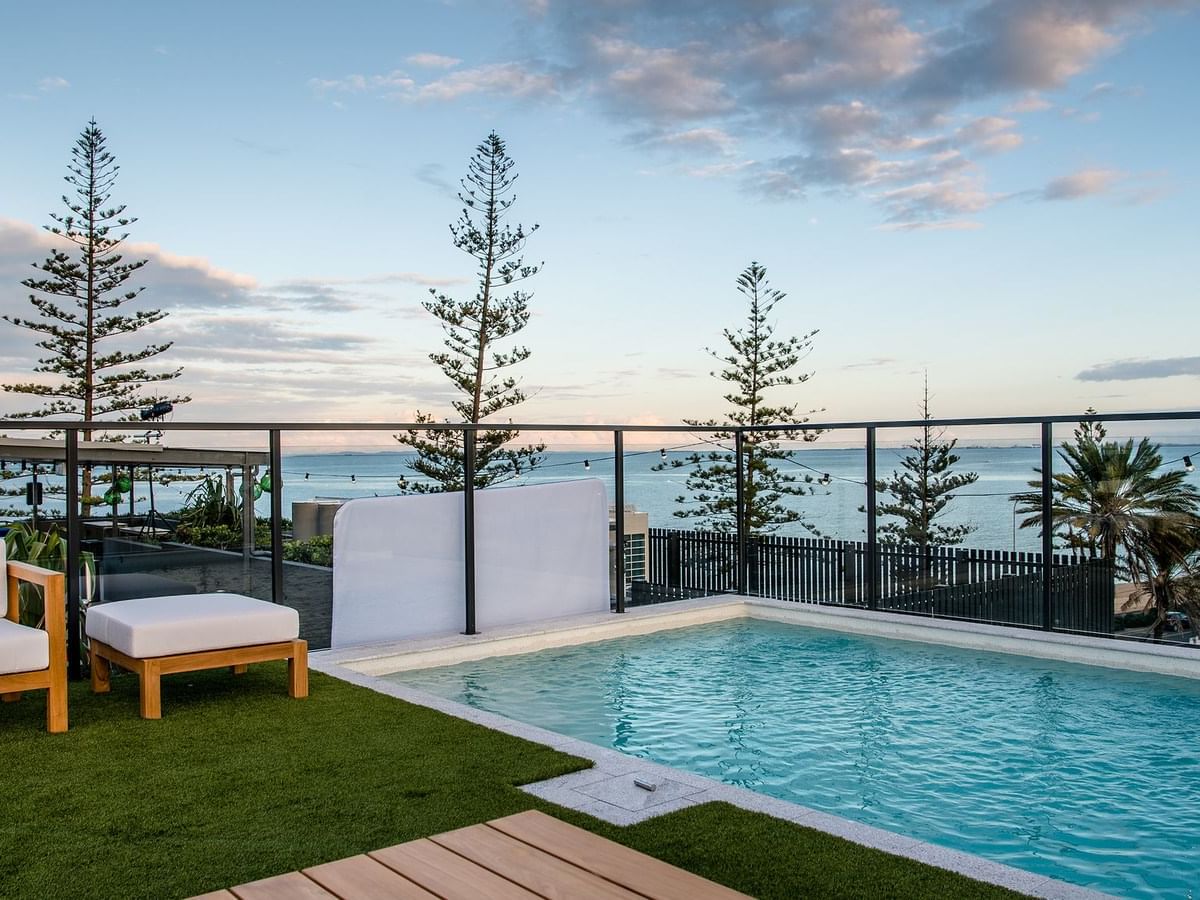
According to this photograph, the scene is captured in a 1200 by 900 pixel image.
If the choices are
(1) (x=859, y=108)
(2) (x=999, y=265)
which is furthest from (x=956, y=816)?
(2) (x=999, y=265)

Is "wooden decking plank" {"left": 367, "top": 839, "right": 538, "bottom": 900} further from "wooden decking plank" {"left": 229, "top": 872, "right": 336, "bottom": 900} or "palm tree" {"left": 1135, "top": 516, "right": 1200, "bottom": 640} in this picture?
"palm tree" {"left": 1135, "top": 516, "right": 1200, "bottom": 640}

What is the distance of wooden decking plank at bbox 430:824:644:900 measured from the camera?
167 centimetres

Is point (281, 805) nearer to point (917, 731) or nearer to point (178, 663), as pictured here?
point (178, 663)

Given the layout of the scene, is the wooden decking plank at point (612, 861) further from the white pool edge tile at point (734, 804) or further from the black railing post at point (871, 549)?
the black railing post at point (871, 549)

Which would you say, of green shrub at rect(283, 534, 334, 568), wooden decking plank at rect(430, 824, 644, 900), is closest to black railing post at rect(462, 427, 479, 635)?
green shrub at rect(283, 534, 334, 568)

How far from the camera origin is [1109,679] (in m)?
5.31

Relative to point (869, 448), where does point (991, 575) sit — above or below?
below

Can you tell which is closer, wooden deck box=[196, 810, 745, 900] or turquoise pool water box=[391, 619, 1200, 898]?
wooden deck box=[196, 810, 745, 900]

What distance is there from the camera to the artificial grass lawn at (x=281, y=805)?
2.49 metres

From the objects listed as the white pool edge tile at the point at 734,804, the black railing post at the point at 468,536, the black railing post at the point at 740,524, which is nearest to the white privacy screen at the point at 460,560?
the black railing post at the point at 468,536

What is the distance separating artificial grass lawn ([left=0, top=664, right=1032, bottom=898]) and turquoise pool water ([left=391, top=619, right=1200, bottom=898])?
842mm

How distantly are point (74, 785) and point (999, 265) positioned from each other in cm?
1289

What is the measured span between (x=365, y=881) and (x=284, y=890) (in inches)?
5.2

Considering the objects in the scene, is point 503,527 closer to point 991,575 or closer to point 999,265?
point 991,575
